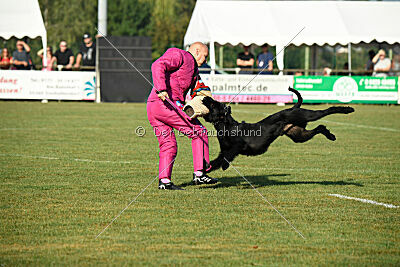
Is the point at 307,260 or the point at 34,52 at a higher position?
the point at 34,52

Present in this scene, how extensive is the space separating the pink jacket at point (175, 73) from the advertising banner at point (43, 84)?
18.9 meters

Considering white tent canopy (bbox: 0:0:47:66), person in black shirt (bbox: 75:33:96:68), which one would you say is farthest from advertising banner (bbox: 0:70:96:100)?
white tent canopy (bbox: 0:0:47:66)

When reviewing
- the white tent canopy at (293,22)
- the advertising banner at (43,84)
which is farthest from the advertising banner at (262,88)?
the advertising banner at (43,84)

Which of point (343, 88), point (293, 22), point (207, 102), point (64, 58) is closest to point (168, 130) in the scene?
point (207, 102)

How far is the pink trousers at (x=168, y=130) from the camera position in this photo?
26.1ft

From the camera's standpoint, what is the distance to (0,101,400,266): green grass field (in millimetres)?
5066

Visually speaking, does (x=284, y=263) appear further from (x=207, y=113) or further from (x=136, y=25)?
(x=136, y=25)

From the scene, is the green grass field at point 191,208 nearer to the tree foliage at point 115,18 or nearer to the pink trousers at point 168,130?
the pink trousers at point 168,130

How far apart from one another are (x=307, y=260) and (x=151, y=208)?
2.36 meters

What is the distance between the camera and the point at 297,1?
98.6ft

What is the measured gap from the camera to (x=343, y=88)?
26375 millimetres

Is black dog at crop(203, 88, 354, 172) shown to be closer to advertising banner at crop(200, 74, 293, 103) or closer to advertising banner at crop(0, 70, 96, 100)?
advertising banner at crop(200, 74, 293, 103)

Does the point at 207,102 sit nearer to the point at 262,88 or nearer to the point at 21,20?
the point at 262,88

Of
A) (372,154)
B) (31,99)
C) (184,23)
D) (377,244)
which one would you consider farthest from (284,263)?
(184,23)
